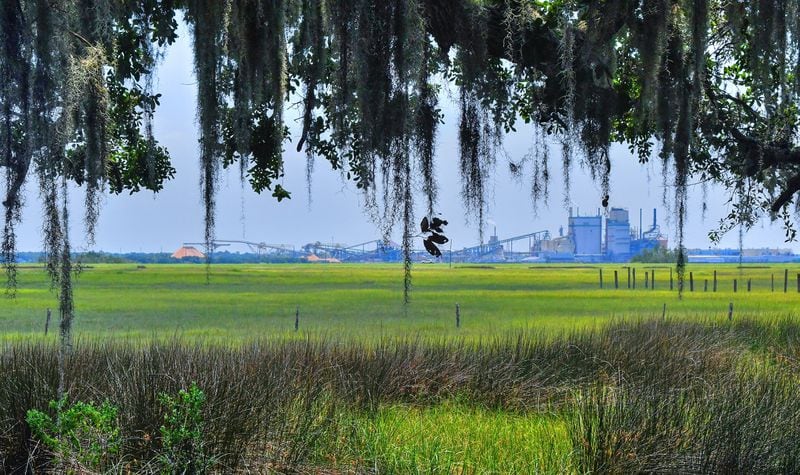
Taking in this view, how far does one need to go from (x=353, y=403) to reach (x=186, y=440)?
2.19 m

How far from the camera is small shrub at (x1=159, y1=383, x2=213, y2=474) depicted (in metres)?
3.49

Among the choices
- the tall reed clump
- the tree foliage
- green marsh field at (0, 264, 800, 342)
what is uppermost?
the tree foliage

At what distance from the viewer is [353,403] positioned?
226 inches

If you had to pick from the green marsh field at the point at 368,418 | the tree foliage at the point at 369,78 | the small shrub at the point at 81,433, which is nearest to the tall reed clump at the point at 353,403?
the green marsh field at the point at 368,418

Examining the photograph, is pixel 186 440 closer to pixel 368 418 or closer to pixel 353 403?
pixel 368 418

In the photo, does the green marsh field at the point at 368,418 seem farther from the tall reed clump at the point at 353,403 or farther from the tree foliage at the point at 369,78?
the tree foliage at the point at 369,78

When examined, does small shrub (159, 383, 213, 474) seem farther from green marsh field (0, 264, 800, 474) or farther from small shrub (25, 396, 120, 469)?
small shrub (25, 396, 120, 469)

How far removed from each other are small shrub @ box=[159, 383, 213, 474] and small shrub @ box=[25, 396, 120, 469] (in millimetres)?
244

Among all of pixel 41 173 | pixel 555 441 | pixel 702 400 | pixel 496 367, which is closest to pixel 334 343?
pixel 496 367

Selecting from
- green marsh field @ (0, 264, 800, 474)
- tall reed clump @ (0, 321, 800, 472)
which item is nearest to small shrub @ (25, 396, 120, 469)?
green marsh field @ (0, 264, 800, 474)

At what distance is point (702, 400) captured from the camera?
4.66m

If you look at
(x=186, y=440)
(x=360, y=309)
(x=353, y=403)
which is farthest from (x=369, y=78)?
(x=360, y=309)

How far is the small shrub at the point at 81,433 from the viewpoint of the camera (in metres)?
3.32

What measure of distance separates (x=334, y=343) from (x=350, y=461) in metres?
3.56
